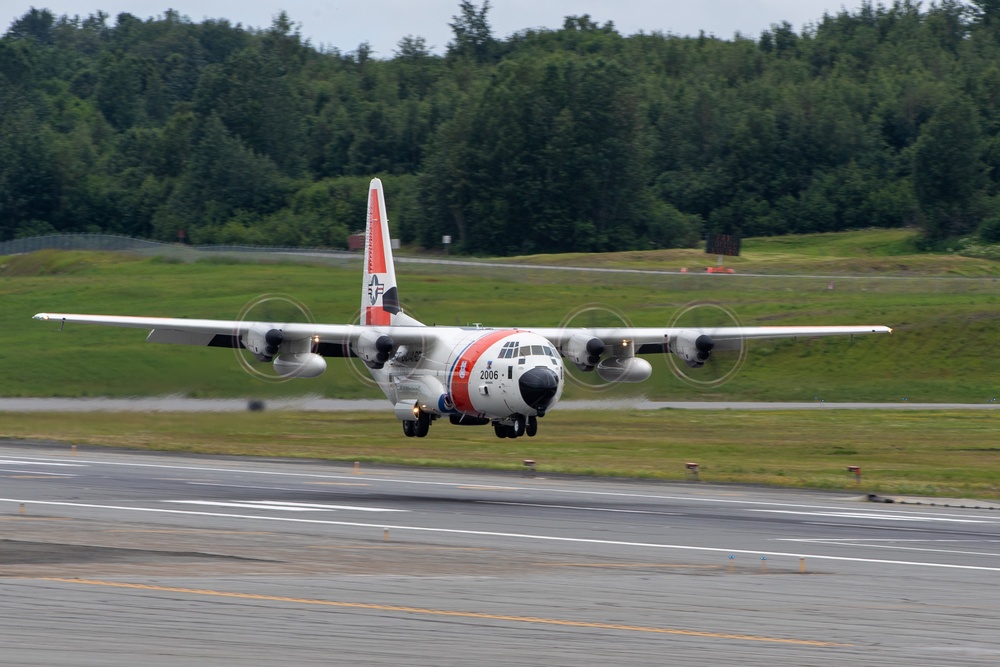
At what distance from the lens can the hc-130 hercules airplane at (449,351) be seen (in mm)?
36344

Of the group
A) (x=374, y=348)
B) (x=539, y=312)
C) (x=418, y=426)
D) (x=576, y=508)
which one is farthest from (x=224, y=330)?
(x=539, y=312)

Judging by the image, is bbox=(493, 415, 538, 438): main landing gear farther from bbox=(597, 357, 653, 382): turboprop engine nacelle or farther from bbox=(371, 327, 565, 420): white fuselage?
bbox=(597, 357, 653, 382): turboprop engine nacelle

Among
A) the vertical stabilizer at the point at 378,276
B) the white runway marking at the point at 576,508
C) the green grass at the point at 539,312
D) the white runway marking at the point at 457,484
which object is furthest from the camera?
the green grass at the point at 539,312

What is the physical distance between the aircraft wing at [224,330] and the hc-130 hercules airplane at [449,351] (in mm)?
31

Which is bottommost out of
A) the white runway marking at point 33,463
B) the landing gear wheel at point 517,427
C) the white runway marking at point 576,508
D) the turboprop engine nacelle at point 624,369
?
the white runway marking at point 33,463

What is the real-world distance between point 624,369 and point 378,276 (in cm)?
876

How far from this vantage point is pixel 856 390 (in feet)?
205

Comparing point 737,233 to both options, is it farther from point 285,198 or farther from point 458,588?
point 458,588

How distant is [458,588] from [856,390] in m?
48.6

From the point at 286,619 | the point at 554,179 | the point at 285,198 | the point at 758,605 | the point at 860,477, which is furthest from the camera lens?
the point at 285,198

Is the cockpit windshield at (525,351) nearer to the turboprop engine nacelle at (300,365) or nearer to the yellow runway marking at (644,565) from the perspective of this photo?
the turboprop engine nacelle at (300,365)

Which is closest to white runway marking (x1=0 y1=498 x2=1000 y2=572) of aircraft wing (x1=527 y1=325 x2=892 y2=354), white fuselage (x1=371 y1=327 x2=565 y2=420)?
white fuselage (x1=371 y1=327 x2=565 y2=420)

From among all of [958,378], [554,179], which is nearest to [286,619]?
[958,378]

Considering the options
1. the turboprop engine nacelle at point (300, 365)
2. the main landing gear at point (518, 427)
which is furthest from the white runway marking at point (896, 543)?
the turboprop engine nacelle at point (300, 365)
